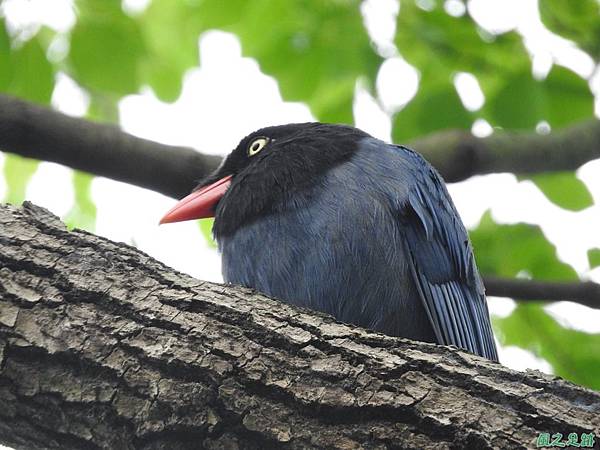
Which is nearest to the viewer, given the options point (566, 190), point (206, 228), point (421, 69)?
point (566, 190)

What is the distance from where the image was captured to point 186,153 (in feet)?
17.3

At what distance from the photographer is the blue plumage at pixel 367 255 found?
4.27 meters

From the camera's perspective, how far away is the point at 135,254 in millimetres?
3410

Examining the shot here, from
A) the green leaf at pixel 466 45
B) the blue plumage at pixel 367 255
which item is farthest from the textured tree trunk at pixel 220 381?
→ the green leaf at pixel 466 45

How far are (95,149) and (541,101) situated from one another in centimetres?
287

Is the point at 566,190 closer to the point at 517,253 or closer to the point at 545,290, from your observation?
the point at 517,253

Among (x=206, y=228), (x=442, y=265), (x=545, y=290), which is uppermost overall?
(x=206, y=228)

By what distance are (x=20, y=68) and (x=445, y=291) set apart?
3.03 metres

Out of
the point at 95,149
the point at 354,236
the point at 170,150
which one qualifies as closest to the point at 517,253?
the point at 354,236

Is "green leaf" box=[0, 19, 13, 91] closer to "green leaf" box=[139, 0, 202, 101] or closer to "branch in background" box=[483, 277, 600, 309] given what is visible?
"green leaf" box=[139, 0, 202, 101]

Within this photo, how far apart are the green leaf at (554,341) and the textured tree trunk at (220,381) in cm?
280

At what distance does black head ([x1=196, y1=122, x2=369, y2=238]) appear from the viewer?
182 inches

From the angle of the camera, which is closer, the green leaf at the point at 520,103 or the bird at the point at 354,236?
the bird at the point at 354,236

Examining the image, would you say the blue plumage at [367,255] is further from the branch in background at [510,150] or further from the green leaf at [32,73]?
the green leaf at [32,73]
